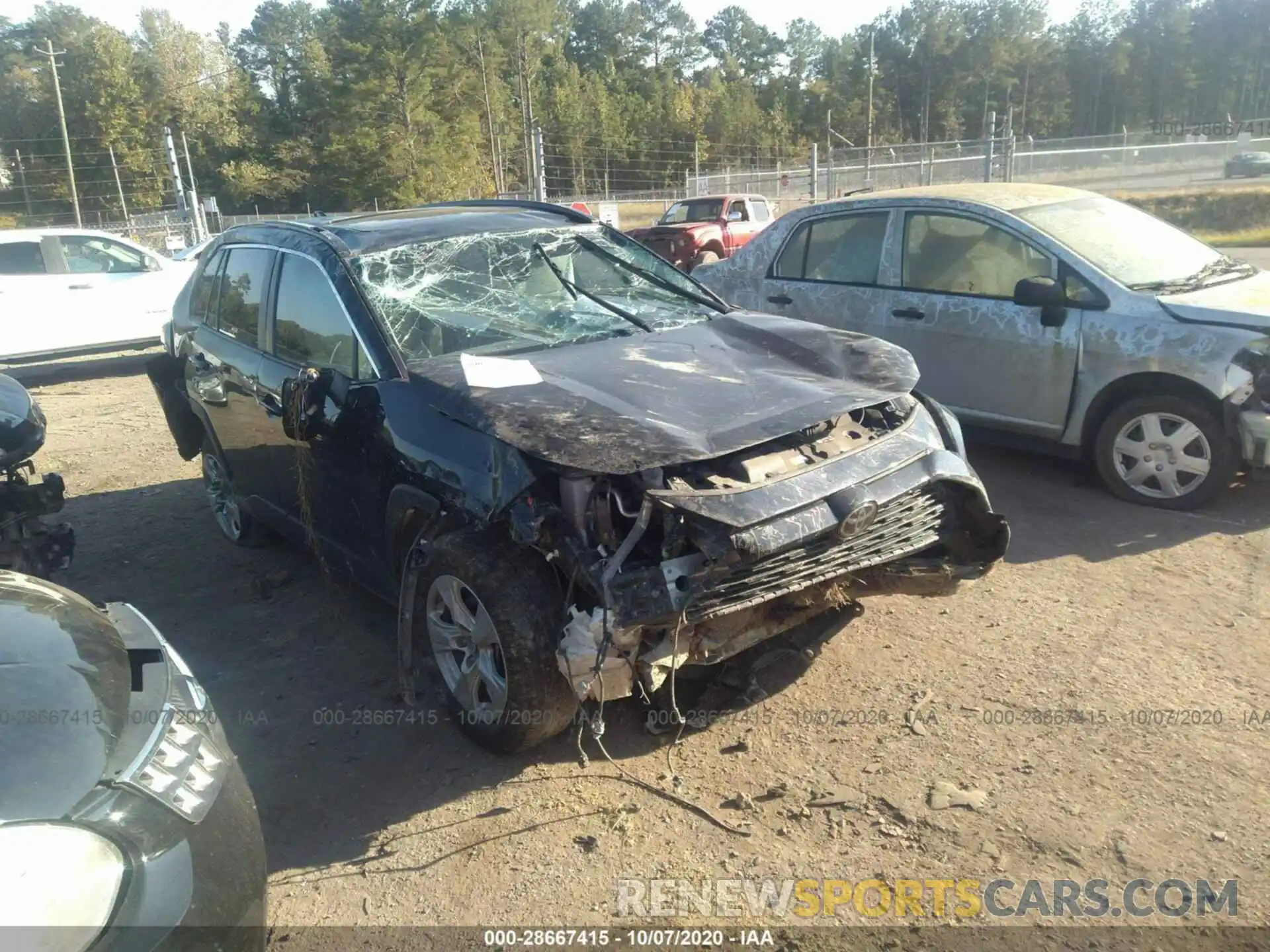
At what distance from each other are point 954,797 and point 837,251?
446cm

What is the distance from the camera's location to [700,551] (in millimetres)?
2992

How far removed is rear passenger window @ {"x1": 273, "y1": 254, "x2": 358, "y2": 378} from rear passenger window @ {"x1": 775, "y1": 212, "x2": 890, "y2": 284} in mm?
3674

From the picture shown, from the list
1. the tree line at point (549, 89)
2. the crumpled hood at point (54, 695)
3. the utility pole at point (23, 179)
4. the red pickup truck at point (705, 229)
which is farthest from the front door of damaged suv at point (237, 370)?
the utility pole at point (23, 179)

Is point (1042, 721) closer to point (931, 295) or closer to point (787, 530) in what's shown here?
point (787, 530)

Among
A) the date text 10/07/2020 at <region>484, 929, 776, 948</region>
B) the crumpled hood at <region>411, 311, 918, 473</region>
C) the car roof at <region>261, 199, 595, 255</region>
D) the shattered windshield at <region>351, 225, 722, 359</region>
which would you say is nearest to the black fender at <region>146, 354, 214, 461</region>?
the car roof at <region>261, 199, 595, 255</region>

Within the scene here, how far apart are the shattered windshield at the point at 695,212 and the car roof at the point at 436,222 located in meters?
14.2

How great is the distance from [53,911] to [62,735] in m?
0.44

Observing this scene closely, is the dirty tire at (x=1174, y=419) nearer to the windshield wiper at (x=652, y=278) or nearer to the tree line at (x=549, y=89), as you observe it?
the windshield wiper at (x=652, y=278)

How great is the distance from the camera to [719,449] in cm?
308

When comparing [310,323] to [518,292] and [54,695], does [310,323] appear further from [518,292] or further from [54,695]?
[54,695]

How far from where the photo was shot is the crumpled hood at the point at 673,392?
122 inches

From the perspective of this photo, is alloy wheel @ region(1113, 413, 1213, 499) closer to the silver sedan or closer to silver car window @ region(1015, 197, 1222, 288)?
the silver sedan

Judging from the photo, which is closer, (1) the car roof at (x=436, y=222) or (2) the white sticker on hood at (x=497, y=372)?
(2) the white sticker on hood at (x=497, y=372)

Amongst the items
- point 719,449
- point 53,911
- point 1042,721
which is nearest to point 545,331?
point 719,449
